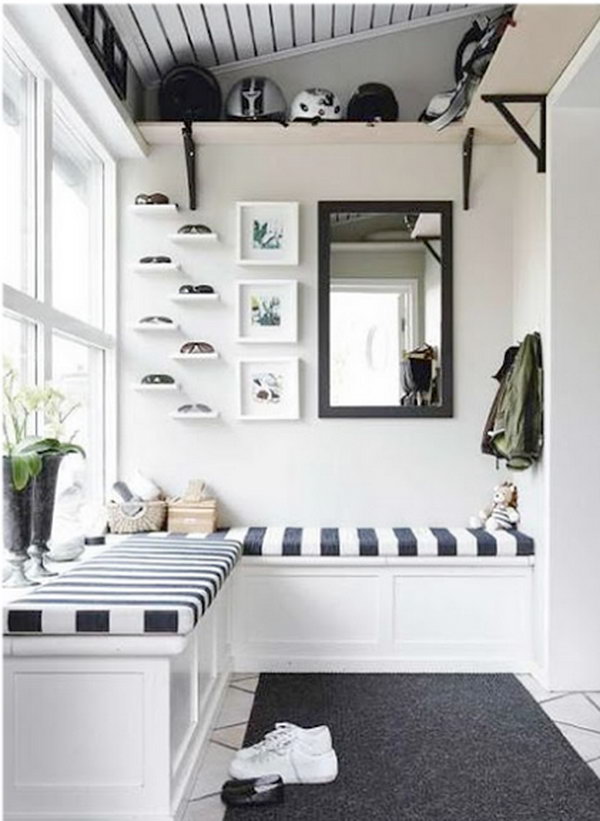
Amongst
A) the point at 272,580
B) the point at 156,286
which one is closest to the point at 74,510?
the point at 272,580

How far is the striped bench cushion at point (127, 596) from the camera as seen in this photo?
207cm

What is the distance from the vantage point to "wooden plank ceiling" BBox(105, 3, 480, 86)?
11.2 ft

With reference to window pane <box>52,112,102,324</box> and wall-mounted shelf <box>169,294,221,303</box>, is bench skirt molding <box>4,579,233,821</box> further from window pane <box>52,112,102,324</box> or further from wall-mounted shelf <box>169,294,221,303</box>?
wall-mounted shelf <box>169,294,221,303</box>

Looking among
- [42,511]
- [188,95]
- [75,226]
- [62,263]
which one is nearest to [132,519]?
[42,511]

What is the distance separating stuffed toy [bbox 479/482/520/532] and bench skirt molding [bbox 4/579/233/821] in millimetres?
2030

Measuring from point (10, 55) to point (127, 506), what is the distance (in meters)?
1.92

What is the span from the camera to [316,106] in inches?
147

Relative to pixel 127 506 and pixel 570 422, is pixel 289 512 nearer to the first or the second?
pixel 127 506

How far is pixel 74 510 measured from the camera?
3447mm

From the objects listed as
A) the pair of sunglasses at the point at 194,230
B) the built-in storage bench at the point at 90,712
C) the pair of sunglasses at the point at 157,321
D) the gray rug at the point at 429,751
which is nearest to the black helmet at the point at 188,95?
the pair of sunglasses at the point at 194,230

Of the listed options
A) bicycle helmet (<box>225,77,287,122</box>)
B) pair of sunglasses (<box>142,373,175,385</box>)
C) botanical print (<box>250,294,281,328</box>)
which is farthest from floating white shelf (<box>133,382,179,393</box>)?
bicycle helmet (<box>225,77,287,122</box>)

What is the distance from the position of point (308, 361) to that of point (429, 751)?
191 cm

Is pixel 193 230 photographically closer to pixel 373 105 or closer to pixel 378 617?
pixel 373 105

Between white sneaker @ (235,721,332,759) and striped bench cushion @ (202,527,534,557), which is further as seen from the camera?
striped bench cushion @ (202,527,534,557)
